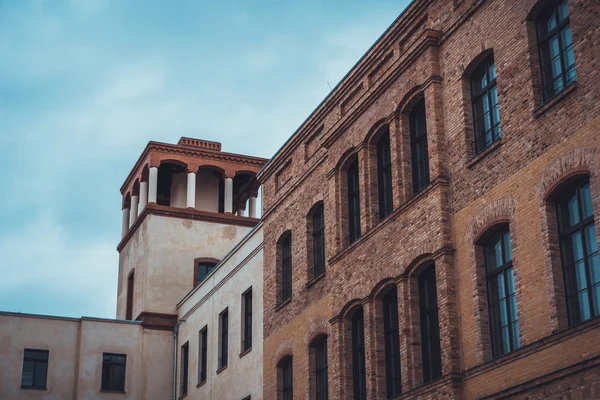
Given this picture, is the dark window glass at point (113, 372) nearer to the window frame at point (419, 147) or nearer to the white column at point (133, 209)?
the white column at point (133, 209)

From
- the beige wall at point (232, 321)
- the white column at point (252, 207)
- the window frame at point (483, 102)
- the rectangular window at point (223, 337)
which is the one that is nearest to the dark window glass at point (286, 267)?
the beige wall at point (232, 321)

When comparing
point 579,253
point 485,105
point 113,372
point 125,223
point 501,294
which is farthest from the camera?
point 125,223

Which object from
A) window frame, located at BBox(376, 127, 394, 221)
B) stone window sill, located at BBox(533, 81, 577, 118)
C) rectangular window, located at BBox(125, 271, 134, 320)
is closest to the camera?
stone window sill, located at BBox(533, 81, 577, 118)

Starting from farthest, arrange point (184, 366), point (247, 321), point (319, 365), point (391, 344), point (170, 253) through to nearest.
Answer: point (170, 253) → point (184, 366) → point (247, 321) → point (319, 365) → point (391, 344)

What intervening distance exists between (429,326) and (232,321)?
13688 millimetres

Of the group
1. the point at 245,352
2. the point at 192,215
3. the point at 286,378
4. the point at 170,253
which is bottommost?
the point at 286,378

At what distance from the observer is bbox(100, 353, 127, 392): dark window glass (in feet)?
135

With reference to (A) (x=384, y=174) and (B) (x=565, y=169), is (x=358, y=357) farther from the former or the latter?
(B) (x=565, y=169)

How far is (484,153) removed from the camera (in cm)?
2042

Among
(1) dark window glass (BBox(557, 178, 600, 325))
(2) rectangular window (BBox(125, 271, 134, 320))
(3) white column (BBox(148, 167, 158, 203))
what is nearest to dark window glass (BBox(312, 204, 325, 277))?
(1) dark window glass (BBox(557, 178, 600, 325))

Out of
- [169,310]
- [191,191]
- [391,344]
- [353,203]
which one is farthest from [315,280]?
[191,191]

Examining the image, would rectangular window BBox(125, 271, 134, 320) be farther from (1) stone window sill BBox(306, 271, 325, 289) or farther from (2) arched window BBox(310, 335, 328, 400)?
(2) arched window BBox(310, 335, 328, 400)

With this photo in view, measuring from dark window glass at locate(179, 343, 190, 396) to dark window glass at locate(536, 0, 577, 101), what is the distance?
24223 mm

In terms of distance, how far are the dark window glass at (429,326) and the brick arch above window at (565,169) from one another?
4.51 m
